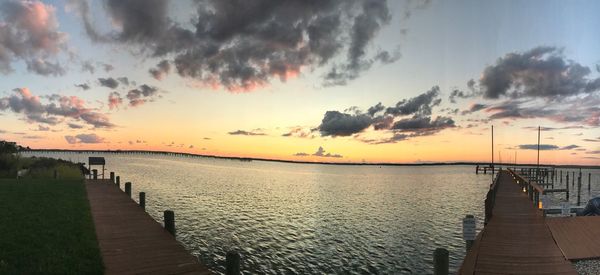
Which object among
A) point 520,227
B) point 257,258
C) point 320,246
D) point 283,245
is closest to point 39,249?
point 257,258

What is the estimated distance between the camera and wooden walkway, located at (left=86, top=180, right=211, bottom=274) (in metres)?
11.7

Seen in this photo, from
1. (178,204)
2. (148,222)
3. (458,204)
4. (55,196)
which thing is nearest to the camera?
(148,222)

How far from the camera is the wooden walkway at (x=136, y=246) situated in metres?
11.7

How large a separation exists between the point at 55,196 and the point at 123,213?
24.9ft

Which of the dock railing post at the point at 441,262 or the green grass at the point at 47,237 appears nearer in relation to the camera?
the dock railing post at the point at 441,262

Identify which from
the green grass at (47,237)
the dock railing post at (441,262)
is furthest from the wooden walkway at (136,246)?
the dock railing post at (441,262)

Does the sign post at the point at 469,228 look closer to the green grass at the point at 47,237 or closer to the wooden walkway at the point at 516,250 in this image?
the wooden walkway at the point at 516,250

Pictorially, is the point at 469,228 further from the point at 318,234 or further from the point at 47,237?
the point at 47,237

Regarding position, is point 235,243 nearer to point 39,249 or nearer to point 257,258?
point 257,258

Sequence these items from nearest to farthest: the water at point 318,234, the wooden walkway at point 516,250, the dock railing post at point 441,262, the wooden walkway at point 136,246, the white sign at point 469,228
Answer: the dock railing post at point 441,262, the wooden walkway at point 136,246, the wooden walkway at point 516,250, the white sign at point 469,228, the water at point 318,234

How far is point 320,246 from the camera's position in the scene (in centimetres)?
2317

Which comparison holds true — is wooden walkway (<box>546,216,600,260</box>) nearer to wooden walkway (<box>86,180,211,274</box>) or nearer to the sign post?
the sign post

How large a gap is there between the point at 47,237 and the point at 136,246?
3.38 meters

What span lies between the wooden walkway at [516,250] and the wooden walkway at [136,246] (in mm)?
9718
